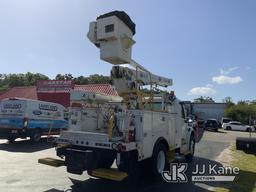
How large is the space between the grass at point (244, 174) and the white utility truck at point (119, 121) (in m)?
2.00

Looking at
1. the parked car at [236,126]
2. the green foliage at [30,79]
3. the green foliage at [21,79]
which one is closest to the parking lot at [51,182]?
the parked car at [236,126]

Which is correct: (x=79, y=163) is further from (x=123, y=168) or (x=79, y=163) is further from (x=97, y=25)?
(x=97, y=25)

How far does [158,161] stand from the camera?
891 centimetres

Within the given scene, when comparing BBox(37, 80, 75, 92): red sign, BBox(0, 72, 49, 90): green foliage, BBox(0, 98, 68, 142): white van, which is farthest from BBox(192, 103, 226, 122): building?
BBox(0, 98, 68, 142): white van

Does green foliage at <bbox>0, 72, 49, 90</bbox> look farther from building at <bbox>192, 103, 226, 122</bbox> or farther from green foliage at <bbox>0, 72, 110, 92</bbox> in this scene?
building at <bbox>192, 103, 226, 122</bbox>

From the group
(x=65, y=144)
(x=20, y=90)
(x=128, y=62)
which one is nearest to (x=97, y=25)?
(x=128, y=62)

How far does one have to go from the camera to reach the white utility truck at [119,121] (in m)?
7.65

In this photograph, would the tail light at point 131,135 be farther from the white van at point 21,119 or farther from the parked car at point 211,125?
the parked car at point 211,125

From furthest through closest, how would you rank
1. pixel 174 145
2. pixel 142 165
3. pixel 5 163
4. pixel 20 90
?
pixel 20 90, pixel 5 163, pixel 174 145, pixel 142 165

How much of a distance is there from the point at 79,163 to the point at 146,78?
3.36 meters

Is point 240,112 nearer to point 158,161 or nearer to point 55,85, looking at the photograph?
point 55,85

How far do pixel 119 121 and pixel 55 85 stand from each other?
26.6 meters

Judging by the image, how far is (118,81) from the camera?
8.87 meters

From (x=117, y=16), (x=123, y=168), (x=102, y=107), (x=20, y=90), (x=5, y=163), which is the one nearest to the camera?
(x=123, y=168)
